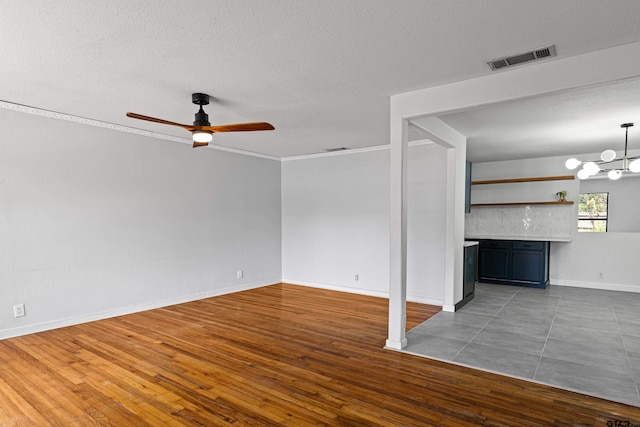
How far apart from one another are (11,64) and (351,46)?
263 cm

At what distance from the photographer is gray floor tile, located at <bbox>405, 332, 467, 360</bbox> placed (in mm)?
3305

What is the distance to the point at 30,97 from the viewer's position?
11.6 feet

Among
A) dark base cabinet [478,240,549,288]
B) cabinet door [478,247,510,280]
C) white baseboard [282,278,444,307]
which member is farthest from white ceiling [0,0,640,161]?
cabinet door [478,247,510,280]

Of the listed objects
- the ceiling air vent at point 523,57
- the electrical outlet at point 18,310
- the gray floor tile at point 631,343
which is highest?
the ceiling air vent at point 523,57

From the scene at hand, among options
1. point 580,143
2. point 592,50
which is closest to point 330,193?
point 580,143

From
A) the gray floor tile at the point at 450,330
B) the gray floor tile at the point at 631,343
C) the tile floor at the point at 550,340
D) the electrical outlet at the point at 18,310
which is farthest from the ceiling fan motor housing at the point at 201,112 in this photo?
the gray floor tile at the point at 631,343

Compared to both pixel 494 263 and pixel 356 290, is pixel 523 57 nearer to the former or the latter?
pixel 356 290

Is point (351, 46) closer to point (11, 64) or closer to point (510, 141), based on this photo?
point (11, 64)

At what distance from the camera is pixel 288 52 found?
8.36 feet

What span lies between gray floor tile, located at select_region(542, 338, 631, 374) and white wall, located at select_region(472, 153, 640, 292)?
134 inches

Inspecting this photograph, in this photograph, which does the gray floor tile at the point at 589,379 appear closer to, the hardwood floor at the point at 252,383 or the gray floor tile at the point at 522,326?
the hardwood floor at the point at 252,383

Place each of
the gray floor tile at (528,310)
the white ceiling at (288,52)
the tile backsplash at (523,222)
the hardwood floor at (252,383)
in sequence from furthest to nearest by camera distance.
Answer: the tile backsplash at (523,222) < the gray floor tile at (528,310) < the hardwood floor at (252,383) < the white ceiling at (288,52)

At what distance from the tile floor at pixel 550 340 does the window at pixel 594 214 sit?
1.54 meters

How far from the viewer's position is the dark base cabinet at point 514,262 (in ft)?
20.8
